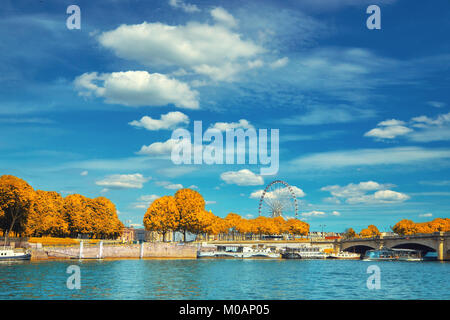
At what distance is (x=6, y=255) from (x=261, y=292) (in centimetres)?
6361

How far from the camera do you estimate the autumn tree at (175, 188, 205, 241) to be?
13612cm

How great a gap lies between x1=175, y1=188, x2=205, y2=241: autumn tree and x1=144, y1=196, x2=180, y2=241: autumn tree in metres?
1.64

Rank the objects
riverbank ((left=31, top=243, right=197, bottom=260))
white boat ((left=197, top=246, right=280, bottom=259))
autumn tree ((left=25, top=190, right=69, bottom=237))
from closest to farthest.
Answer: riverbank ((left=31, top=243, right=197, bottom=260)), autumn tree ((left=25, top=190, right=69, bottom=237)), white boat ((left=197, top=246, right=280, bottom=259))

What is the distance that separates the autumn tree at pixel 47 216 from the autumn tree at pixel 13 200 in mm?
2784

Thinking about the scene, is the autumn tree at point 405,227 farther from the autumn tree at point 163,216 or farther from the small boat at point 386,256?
the autumn tree at point 163,216

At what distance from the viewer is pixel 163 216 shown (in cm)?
13438

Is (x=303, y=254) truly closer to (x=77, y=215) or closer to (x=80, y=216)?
(x=80, y=216)

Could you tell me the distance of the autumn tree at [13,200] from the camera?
94875 mm

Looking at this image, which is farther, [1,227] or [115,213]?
[115,213]

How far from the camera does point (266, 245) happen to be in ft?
581

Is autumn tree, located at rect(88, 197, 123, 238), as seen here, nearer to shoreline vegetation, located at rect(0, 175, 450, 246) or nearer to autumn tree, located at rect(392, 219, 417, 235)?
shoreline vegetation, located at rect(0, 175, 450, 246)

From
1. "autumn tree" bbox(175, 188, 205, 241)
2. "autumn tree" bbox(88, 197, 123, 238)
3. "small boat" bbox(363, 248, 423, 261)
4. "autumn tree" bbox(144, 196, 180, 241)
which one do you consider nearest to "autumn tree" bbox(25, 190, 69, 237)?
"autumn tree" bbox(88, 197, 123, 238)

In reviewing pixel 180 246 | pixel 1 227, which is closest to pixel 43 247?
pixel 1 227
